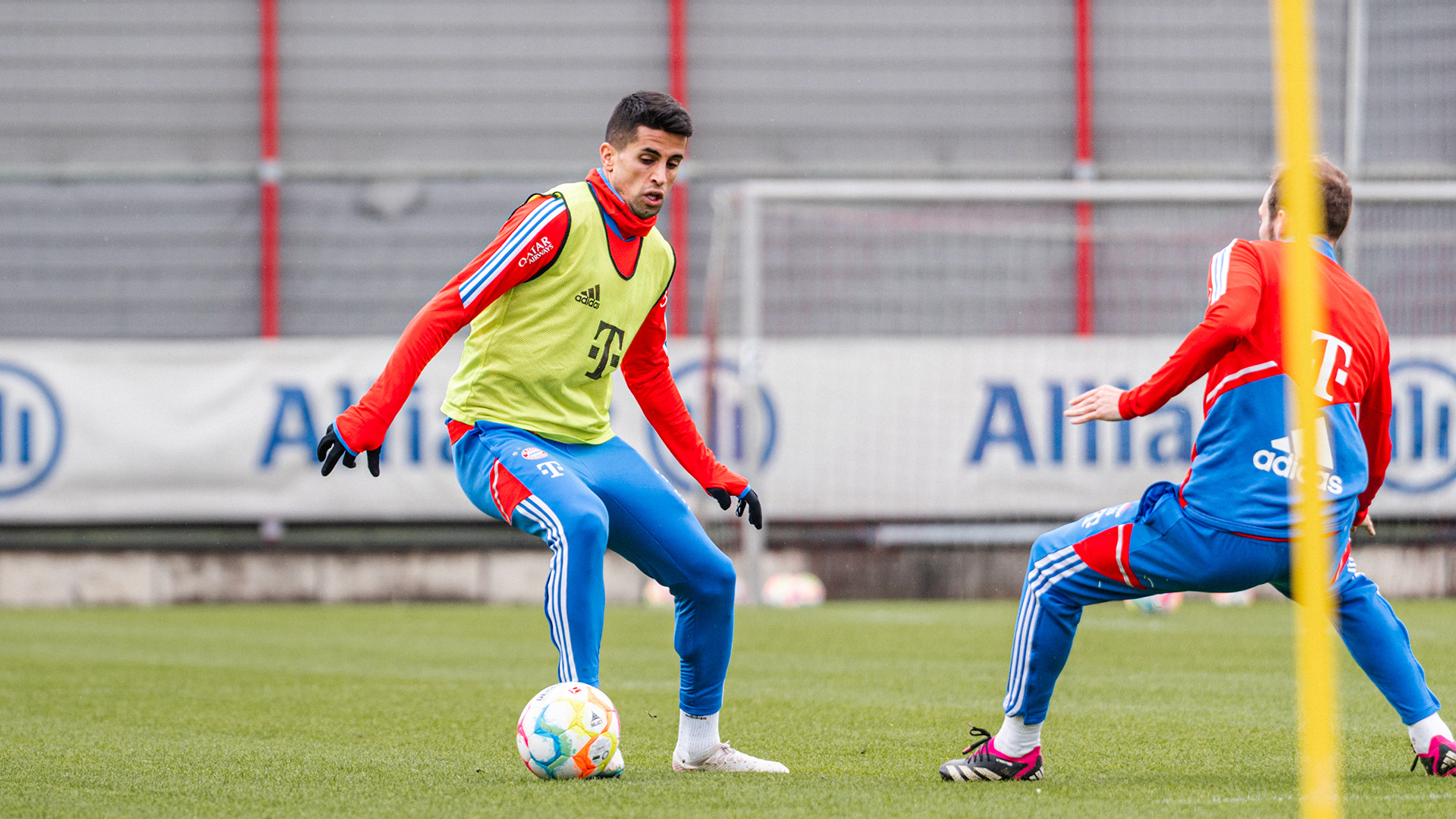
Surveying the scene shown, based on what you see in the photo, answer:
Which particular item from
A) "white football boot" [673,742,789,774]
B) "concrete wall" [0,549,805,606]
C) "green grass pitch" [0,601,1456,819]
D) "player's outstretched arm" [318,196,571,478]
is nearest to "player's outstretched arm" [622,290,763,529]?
"player's outstretched arm" [318,196,571,478]

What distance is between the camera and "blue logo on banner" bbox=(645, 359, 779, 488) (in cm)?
1208

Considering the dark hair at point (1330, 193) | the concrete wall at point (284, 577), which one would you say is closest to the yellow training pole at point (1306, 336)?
the dark hair at point (1330, 193)

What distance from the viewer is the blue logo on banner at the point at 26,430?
12227mm

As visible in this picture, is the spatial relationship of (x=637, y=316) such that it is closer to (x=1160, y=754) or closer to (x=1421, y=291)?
(x=1160, y=754)

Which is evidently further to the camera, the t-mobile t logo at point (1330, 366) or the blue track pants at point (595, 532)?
the blue track pants at point (595, 532)

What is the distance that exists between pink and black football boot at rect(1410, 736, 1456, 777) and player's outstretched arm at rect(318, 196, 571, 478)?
2572 millimetres

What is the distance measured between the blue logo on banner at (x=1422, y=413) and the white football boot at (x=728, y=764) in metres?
8.50

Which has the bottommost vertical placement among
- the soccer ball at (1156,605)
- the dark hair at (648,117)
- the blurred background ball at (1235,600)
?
the blurred background ball at (1235,600)

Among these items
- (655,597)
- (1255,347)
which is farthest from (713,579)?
(655,597)

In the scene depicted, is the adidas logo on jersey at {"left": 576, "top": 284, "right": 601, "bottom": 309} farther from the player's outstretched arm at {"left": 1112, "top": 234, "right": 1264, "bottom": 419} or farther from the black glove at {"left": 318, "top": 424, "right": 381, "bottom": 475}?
the player's outstretched arm at {"left": 1112, "top": 234, "right": 1264, "bottom": 419}

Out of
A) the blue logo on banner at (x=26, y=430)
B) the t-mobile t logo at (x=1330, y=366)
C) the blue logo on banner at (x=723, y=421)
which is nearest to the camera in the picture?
the t-mobile t logo at (x=1330, y=366)

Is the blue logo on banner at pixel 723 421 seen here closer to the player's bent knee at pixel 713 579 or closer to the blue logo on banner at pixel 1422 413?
the blue logo on banner at pixel 1422 413

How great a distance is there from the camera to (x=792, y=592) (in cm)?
1202

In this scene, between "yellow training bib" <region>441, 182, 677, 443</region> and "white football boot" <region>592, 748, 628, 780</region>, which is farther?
"yellow training bib" <region>441, 182, 677, 443</region>
